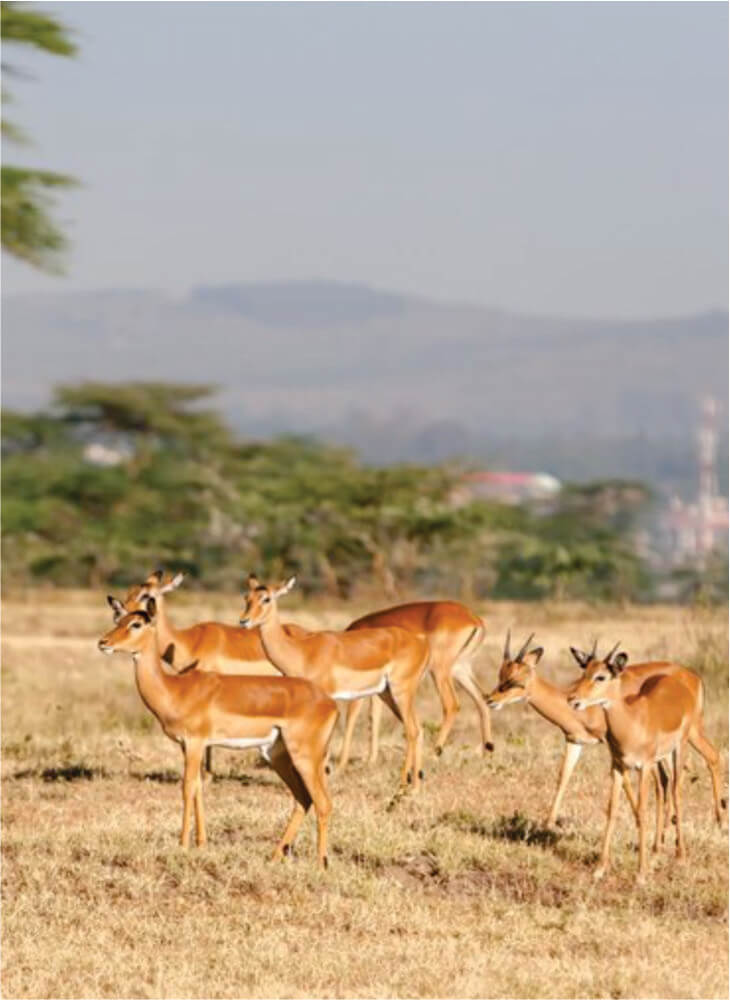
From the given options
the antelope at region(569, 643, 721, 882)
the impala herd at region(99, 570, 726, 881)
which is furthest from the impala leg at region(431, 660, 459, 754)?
the antelope at region(569, 643, 721, 882)

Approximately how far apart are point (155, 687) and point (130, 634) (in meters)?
0.27

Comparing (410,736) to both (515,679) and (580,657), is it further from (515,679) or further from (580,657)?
(580,657)

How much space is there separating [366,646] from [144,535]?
29752mm

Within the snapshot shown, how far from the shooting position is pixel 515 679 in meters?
10.1

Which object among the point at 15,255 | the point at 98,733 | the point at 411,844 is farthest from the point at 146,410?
the point at 411,844

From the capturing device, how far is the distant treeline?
3625 centimetres

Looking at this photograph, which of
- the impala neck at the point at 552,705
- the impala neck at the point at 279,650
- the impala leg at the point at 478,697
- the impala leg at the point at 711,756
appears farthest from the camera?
the impala leg at the point at 478,697

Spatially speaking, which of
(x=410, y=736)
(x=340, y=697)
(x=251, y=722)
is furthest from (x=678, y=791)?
(x=251, y=722)

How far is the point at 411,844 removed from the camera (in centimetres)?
984

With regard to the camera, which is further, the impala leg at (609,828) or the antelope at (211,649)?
the antelope at (211,649)

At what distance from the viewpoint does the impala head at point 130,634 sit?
9.79 metres

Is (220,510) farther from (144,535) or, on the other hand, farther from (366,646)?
(366,646)

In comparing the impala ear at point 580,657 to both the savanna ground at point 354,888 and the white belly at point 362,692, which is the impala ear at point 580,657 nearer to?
the savanna ground at point 354,888

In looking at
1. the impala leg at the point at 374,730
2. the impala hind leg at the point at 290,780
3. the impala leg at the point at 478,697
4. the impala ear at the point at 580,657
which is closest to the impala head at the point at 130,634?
the impala hind leg at the point at 290,780
